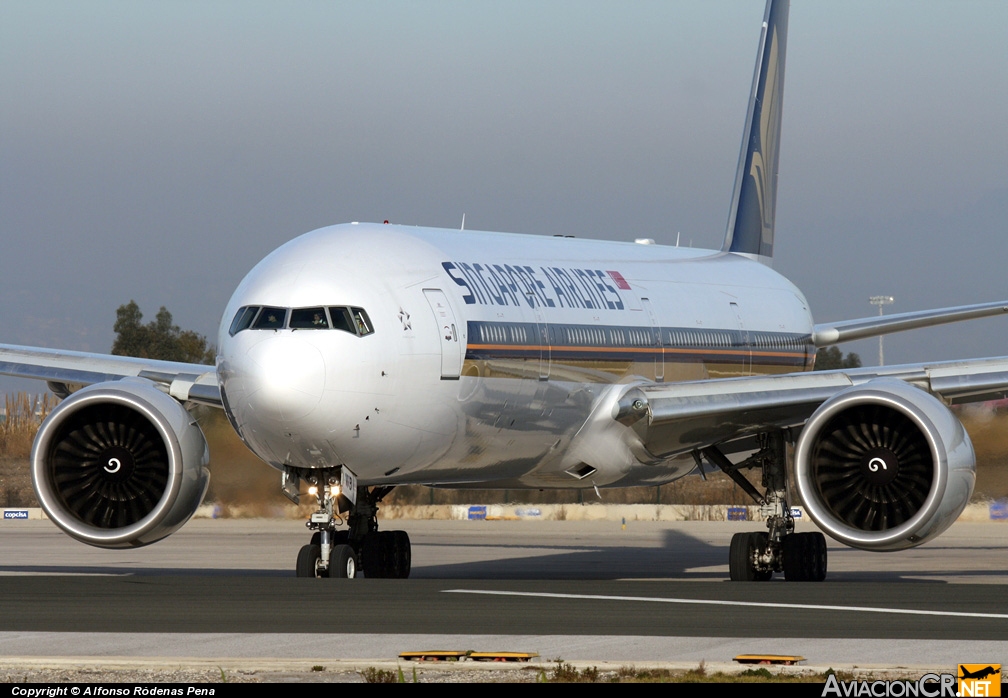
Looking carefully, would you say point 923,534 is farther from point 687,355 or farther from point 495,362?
point 687,355

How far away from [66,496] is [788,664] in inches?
462

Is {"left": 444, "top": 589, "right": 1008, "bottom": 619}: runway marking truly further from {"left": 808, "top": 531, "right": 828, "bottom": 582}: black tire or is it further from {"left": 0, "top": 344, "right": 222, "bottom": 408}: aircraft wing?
{"left": 808, "top": 531, "right": 828, "bottom": 582}: black tire

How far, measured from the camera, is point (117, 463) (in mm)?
19953

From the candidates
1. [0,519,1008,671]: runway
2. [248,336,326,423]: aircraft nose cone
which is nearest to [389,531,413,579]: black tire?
[0,519,1008,671]: runway

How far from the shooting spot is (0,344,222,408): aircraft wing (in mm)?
21922

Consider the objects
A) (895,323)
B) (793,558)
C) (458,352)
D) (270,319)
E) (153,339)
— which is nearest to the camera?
(270,319)

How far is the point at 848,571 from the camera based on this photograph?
89.5 ft

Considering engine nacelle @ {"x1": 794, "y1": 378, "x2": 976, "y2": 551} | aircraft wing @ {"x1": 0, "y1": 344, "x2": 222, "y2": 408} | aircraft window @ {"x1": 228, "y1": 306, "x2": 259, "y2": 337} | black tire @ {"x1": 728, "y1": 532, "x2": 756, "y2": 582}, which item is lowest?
black tire @ {"x1": 728, "y1": 532, "x2": 756, "y2": 582}

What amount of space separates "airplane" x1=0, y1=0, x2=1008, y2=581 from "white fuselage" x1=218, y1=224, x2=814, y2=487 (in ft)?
0.11

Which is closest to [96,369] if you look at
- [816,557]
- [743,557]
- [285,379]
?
[285,379]

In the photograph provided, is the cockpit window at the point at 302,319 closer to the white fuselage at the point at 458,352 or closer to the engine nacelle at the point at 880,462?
the white fuselage at the point at 458,352

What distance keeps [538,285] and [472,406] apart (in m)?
2.94

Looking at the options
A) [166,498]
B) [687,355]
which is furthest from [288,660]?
[687,355]

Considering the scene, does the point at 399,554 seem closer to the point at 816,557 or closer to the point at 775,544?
the point at 775,544
